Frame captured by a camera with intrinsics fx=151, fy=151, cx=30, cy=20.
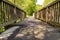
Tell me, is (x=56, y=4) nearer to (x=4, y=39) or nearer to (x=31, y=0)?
(x=4, y=39)

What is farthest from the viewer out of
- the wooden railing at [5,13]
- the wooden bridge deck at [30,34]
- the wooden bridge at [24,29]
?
the wooden railing at [5,13]

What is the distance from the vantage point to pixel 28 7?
37719mm

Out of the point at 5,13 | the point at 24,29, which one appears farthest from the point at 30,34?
the point at 5,13

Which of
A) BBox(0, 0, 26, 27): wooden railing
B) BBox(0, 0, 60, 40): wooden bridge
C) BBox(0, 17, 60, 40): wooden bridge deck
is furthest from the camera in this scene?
BBox(0, 0, 26, 27): wooden railing

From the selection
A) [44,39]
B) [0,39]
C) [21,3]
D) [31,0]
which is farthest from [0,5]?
[31,0]

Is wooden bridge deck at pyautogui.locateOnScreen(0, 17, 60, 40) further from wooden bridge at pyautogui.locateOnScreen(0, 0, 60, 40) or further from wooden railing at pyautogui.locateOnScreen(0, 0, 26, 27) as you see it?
wooden railing at pyautogui.locateOnScreen(0, 0, 26, 27)

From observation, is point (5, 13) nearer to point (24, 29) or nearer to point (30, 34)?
point (24, 29)

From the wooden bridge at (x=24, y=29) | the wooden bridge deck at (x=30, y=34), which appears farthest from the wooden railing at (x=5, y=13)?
the wooden bridge deck at (x=30, y=34)

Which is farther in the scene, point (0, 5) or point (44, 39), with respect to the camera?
point (0, 5)

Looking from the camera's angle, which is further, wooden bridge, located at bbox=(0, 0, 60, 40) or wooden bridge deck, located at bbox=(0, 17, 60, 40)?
wooden bridge, located at bbox=(0, 0, 60, 40)

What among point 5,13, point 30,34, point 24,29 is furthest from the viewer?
point 5,13

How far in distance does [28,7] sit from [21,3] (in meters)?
5.14

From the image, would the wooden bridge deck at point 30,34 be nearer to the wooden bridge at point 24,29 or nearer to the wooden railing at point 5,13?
the wooden bridge at point 24,29

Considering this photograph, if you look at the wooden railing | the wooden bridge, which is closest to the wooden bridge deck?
the wooden bridge
